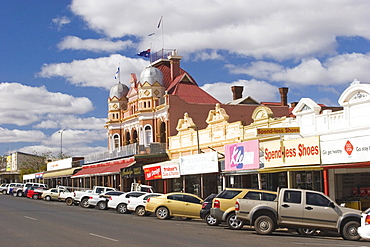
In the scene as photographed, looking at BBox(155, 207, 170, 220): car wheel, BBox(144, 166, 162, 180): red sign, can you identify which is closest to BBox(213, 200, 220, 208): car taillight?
BBox(155, 207, 170, 220): car wheel

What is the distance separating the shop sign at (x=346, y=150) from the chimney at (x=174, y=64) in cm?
3397

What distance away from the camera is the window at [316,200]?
60.8 ft

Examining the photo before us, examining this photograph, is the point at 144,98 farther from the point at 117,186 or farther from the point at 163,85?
the point at 117,186

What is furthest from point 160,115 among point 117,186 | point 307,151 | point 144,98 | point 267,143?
point 307,151

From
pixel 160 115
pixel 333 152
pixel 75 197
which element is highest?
pixel 160 115

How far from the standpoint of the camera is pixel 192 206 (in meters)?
26.5

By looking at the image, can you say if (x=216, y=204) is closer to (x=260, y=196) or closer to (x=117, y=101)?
(x=260, y=196)

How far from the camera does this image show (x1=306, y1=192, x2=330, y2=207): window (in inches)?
730

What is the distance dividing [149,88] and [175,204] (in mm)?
28214

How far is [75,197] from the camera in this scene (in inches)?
1649

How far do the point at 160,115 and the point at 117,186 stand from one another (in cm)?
871

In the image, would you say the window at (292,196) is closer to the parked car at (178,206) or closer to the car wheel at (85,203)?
the parked car at (178,206)

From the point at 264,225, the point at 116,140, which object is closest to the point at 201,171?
the point at 264,225

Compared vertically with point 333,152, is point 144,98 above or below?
above
